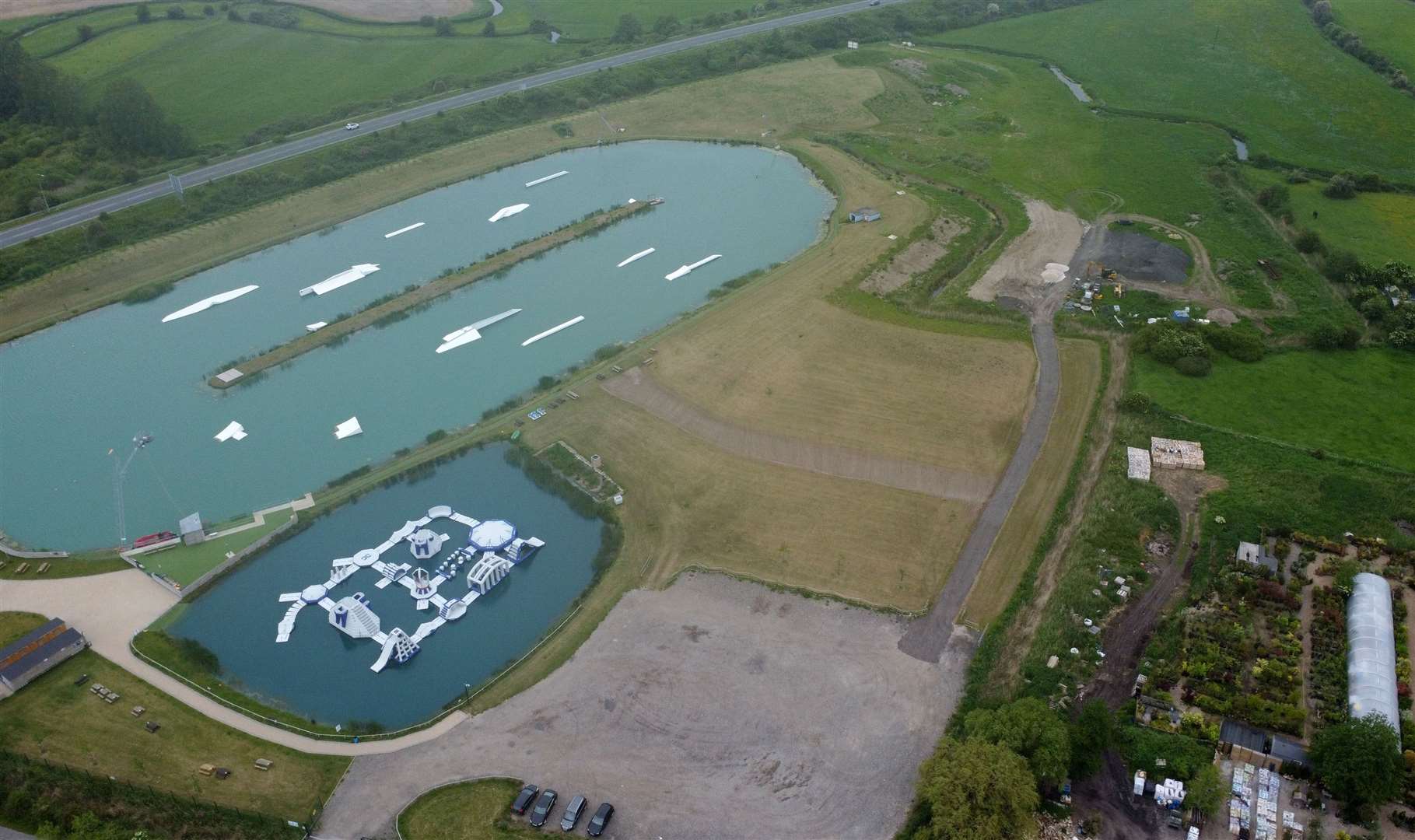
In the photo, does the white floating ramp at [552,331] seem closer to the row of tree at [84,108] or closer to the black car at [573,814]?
the black car at [573,814]

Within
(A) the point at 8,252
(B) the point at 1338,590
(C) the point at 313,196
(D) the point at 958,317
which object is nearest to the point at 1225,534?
(B) the point at 1338,590

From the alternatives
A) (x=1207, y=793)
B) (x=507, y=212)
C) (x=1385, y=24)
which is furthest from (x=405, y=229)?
(x=1385, y=24)

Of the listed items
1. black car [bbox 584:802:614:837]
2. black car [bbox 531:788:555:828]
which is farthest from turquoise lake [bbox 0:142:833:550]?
black car [bbox 584:802:614:837]

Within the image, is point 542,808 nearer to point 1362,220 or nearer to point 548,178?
point 548,178

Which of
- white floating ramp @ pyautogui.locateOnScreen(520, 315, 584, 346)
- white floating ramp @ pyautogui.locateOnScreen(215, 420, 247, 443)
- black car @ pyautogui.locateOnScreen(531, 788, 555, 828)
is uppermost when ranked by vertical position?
white floating ramp @ pyautogui.locateOnScreen(215, 420, 247, 443)

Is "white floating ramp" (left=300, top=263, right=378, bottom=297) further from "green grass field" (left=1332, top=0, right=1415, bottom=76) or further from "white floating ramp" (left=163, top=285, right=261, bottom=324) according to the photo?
"green grass field" (left=1332, top=0, right=1415, bottom=76)

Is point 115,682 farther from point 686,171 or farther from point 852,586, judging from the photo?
point 686,171

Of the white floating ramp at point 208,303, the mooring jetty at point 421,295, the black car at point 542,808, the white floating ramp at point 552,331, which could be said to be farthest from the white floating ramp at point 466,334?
the black car at point 542,808
